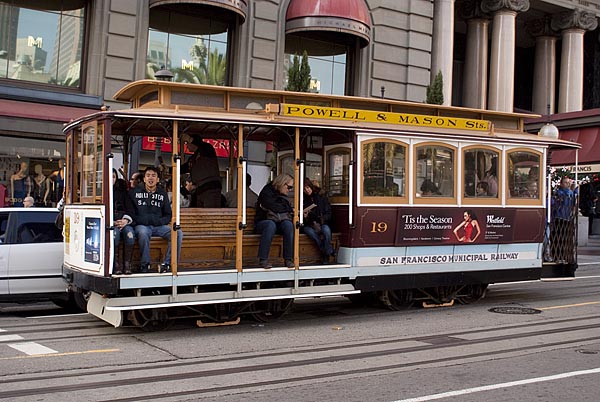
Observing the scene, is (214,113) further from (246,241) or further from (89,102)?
(89,102)

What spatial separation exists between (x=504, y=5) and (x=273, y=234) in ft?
79.8

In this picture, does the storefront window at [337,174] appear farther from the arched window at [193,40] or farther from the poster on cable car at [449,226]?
the arched window at [193,40]

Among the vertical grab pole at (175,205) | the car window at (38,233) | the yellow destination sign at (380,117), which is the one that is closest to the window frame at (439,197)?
the yellow destination sign at (380,117)

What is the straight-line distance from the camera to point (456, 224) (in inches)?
462

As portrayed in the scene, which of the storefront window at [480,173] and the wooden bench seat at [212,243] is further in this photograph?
the storefront window at [480,173]

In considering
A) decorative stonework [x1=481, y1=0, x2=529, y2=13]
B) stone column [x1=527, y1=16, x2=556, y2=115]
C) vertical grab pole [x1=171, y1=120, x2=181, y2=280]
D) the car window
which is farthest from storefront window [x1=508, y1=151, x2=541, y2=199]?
stone column [x1=527, y1=16, x2=556, y2=115]

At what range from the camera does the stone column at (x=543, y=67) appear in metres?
36.3

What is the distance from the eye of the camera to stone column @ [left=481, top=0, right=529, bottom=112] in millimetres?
31125

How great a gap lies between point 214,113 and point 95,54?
11356 millimetres

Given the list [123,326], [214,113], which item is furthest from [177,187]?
[123,326]

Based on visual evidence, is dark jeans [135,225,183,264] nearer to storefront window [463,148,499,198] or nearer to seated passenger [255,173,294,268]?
seated passenger [255,173,294,268]

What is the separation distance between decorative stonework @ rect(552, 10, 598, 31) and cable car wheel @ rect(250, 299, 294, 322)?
28.8 metres

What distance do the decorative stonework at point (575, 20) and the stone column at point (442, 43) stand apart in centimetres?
913

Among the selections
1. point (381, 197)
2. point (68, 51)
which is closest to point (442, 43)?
point (68, 51)
